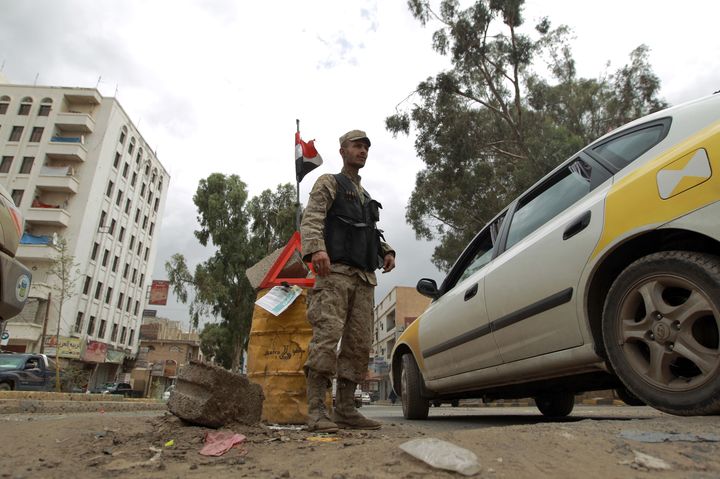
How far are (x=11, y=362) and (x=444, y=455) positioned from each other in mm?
15532

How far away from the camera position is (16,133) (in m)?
31.7

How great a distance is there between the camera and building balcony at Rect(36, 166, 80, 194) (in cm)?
3020

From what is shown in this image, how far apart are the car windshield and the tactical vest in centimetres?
1400

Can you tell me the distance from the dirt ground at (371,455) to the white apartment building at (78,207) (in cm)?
2993

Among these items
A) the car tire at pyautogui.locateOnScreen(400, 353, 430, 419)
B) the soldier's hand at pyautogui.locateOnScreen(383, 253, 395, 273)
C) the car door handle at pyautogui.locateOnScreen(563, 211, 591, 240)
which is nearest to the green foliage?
the car tire at pyautogui.locateOnScreen(400, 353, 430, 419)

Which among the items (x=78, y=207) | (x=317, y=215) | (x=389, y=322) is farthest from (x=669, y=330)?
(x=389, y=322)

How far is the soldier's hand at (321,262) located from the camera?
2.79m

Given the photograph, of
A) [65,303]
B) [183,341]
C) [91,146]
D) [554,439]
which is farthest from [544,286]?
[183,341]

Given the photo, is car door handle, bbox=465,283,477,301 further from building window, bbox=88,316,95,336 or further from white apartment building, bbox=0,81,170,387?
building window, bbox=88,316,95,336

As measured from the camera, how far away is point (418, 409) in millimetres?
4355

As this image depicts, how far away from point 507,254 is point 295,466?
1.95m

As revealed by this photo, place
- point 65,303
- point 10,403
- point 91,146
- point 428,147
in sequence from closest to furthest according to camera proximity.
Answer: point 10,403, point 428,147, point 65,303, point 91,146

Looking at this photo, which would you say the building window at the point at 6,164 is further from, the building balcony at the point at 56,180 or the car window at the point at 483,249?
the car window at the point at 483,249

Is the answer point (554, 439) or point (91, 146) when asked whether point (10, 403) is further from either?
point (91, 146)
